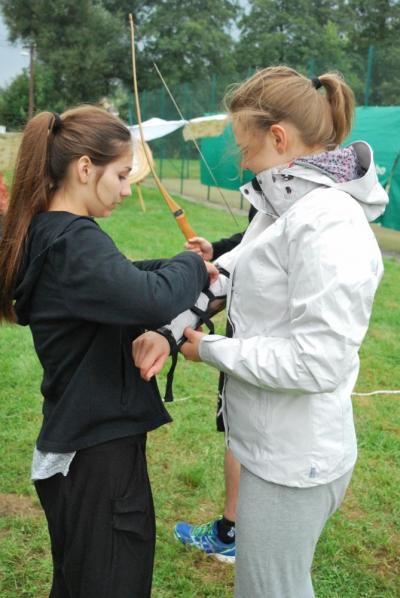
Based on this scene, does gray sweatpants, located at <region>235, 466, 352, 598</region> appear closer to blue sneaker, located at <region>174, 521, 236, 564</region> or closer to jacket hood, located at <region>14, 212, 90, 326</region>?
jacket hood, located at <region>14, 212, 90, 326</region>

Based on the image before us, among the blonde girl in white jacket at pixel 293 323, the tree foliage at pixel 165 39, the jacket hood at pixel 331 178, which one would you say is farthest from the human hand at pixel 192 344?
the tree foliage at pixel 165 39

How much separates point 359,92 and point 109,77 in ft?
85.5

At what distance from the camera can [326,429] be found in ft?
4.56

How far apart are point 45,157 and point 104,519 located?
835mm

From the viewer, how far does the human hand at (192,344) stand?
1526 millimetres

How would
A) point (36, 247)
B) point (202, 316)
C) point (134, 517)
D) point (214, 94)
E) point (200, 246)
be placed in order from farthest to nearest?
point (214, 94) < point (200, 246) < point (202, 316) < point (134, 517) < point (36, 247)

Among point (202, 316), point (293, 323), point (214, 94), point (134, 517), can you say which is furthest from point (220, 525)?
point (214, 94)

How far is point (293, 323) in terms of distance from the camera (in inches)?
51.3

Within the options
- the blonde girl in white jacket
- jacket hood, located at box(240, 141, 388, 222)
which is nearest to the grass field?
the blonde girl in white jacket

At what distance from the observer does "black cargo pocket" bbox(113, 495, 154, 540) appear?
149 cm

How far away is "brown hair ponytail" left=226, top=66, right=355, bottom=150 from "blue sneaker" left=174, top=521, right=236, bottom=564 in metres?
1.62

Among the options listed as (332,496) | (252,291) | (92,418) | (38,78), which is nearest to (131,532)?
(92,418)

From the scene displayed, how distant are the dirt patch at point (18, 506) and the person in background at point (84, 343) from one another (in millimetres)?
1273

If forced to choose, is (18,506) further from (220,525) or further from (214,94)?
(214,94)
